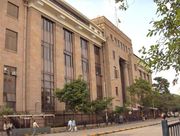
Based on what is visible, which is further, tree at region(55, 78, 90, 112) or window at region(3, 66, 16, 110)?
tree at region(55, 78, 90, 112)

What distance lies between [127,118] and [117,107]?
5079mm

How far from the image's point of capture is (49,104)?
38312 millimetres

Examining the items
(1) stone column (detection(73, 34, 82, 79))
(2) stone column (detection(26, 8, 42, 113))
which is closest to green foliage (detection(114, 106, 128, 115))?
(1) stone column (detection(73, 34, 82, 79))

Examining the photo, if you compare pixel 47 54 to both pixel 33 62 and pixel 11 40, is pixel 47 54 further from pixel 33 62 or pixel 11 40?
pixel 11 40

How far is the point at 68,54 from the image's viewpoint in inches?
1807

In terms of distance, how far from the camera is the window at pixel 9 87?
32.0m

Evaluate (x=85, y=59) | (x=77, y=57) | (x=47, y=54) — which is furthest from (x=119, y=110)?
(x=47, y=54)

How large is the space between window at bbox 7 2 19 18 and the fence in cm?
3095

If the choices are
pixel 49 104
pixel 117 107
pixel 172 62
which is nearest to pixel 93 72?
pixel 117 107

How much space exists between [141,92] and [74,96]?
98.5 feet

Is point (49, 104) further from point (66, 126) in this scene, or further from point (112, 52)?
point (112, 52)

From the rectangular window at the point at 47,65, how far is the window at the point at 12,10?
209 inches

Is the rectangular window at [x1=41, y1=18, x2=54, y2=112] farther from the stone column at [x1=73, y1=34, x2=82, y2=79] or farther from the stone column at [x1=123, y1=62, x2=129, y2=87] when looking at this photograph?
the stone column at [x1=123, y1=62, x2=129, y2=87]

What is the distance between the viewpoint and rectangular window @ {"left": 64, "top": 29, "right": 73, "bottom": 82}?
44656 mm
